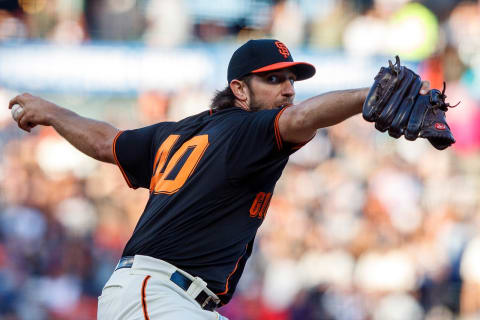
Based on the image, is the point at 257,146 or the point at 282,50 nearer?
the point at 257,146

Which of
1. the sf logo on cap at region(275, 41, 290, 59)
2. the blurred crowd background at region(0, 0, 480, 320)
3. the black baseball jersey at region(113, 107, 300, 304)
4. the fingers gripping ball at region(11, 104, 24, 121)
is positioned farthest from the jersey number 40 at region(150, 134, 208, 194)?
the blurred crowd background at region(0, 0, 480, 320)

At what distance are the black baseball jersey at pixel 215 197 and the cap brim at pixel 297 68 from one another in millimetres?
321

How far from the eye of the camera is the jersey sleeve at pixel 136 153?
14.3 ft

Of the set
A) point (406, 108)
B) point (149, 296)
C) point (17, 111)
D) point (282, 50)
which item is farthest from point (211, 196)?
point (17, 111)

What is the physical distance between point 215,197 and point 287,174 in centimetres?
873

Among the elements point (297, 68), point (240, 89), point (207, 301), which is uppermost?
point (297, 68)

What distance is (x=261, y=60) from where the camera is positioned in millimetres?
4152

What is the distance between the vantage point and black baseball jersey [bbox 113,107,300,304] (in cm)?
368

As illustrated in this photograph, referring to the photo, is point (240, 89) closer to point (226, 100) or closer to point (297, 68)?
point (226, 100)

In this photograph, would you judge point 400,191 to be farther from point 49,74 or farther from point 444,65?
point 49,74

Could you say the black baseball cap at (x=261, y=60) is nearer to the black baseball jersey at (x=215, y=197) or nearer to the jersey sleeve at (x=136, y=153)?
the black baseball jersey at (x=215, y=197)

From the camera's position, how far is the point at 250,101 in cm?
419

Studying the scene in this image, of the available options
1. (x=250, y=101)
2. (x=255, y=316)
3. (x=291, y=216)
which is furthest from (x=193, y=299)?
(x=291, y=216)

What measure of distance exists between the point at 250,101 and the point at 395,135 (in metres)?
1.11
